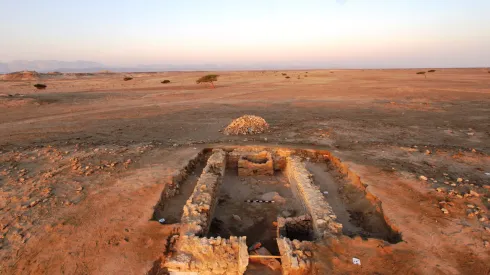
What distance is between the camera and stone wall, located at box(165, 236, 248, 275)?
199 inches

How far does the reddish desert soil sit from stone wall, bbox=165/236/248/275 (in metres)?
0.46

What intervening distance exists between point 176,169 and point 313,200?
14.6ft

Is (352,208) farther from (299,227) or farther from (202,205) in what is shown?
(202,205)

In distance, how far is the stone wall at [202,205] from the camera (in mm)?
5910

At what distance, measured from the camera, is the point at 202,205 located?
6605 mm

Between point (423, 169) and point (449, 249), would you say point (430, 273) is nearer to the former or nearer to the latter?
point (449, 249)

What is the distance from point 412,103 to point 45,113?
2652 cm

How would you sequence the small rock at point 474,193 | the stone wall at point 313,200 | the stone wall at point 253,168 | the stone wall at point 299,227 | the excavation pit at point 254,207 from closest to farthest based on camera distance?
1. the stone wall at point 313,200
2. the stone wall at point 299,227
3. the excavation pit at point 254,207
4. the small rock at point 474,193
5. the stone wall at point 253,168

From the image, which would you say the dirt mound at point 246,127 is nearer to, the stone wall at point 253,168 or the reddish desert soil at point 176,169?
the reddish desert soil at point 176,169

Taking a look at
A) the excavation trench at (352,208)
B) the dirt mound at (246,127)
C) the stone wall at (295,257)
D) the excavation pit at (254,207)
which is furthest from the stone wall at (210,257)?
the dirt mound at (246,127)

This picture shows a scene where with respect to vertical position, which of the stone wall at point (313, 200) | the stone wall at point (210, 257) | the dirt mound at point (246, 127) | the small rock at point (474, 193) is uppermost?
the dirt mound at point (246, 127)

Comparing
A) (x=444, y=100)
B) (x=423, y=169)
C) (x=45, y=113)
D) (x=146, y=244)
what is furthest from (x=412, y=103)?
(x=45, y=113)

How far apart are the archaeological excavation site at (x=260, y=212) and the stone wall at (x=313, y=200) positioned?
2cm

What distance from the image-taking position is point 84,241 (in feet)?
18.4
